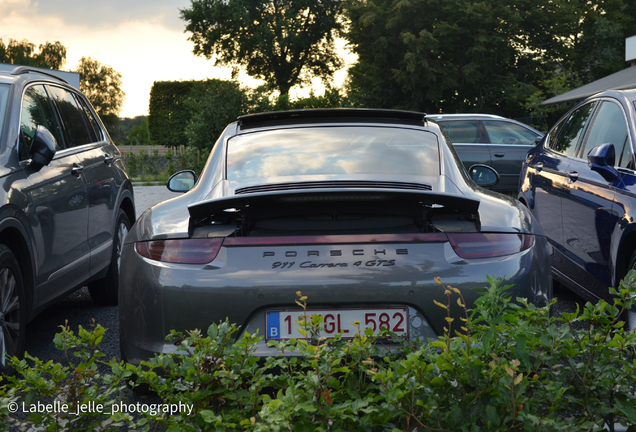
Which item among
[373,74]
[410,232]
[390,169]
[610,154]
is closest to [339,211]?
[410,232]

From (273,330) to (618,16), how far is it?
42.0 metres

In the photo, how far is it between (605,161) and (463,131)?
984 centimetres

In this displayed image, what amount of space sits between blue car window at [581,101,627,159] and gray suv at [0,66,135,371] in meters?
3.85

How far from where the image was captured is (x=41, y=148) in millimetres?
4570

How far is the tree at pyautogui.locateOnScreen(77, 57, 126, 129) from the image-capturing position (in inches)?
3504

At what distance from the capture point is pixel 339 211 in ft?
10.1

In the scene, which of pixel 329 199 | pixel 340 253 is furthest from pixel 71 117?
pixel 340 253

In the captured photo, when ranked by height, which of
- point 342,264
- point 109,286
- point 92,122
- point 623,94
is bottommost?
point 109,286

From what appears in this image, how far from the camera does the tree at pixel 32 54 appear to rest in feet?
258

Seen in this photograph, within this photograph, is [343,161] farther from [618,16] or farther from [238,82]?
[618,16]

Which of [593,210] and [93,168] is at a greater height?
[93,168]

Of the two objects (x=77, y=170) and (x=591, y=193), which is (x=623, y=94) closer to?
(x=591, y=193)

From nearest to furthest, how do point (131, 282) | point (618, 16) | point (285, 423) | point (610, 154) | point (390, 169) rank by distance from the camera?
point (285, 423)
point (131, 282)
point (390, 169)
point (610, 154)
point (618, 16)

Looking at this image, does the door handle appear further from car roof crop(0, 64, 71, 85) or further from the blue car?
the blue car
